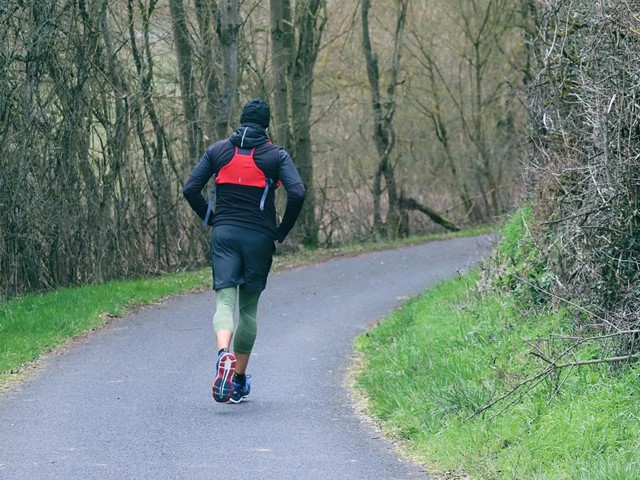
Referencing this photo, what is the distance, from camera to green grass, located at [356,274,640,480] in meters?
6.11

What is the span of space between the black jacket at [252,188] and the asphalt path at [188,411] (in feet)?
4.72

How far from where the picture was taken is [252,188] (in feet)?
26.9

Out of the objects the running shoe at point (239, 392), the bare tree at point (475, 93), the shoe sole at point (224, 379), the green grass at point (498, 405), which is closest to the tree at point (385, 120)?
the bare tree at point (475, 93)

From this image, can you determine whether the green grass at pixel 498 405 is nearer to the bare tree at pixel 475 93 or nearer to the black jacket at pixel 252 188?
the black jacket at pixel 252 188

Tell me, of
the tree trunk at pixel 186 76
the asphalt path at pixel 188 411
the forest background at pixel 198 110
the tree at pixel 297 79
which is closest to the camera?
the asphalt path at pixel 188 411

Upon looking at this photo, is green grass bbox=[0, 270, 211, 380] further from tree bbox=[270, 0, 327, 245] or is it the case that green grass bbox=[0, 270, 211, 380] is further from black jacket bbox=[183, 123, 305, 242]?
tree bbox=[270, 0, 327, 245]

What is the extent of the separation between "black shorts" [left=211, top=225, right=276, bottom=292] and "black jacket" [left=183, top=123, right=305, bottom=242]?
0.06m

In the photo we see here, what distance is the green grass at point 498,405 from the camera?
6109mm

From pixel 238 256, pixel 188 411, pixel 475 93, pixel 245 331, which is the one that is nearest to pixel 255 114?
pixel 238 256

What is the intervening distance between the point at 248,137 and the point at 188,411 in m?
2.09

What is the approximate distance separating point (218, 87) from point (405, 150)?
13.5 metres

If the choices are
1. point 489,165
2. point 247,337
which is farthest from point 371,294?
point 489,165

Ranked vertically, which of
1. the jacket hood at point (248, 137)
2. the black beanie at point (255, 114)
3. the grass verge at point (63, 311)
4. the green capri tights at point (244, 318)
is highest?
the black beanie at point (255, 114)

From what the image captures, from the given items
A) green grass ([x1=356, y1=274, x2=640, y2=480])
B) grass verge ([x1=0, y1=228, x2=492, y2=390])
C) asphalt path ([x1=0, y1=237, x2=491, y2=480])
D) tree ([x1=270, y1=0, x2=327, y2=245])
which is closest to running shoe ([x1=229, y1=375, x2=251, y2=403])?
asphalt path ([x1=0, y1=237, x2=491, y2=480])
